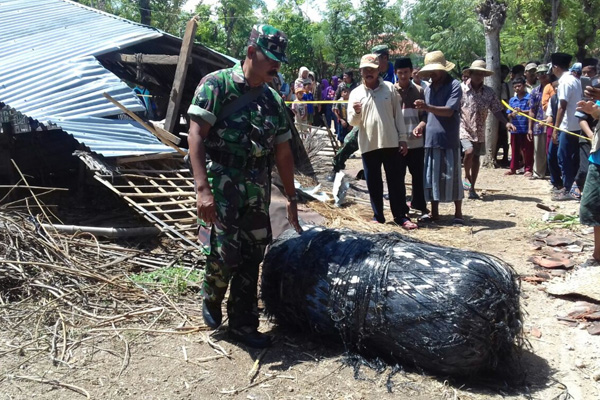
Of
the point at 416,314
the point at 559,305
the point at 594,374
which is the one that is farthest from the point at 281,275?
the point at 559,305

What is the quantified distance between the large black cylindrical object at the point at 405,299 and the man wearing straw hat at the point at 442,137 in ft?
10.8

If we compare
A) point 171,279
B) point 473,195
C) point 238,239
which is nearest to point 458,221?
point 473,195

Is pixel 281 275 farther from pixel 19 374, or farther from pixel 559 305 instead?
pixel 559 305

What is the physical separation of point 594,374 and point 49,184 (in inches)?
261

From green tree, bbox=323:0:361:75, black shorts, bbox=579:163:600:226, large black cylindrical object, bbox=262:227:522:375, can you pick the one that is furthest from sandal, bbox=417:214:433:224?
green tree, bbox=323:0:361:75

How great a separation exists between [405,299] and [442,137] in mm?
3890

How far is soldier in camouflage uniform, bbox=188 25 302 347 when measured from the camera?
3.40 metres

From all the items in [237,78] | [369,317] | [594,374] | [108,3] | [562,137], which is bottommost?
[594,374]

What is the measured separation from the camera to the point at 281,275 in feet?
12.1

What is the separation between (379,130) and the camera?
647cm

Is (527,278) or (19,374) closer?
(19,374)

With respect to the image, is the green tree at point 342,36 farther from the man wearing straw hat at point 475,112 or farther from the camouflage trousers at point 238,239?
the camouflage trousers at point 238,239

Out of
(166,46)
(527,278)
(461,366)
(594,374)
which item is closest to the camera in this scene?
(461,366)

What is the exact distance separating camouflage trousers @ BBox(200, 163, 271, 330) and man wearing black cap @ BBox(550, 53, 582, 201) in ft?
18.4
